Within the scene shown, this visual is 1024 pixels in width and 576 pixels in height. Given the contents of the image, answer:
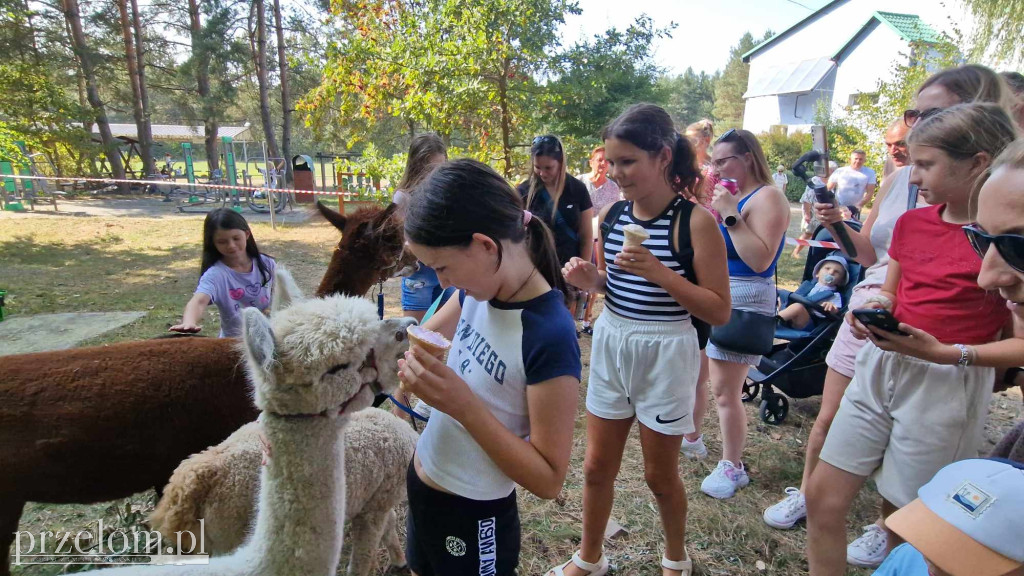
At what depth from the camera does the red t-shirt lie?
1702mm

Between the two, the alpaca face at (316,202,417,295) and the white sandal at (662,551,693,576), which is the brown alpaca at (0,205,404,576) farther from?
the white sandal at (662,551,693,576)

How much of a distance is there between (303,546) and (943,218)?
2.37 meters

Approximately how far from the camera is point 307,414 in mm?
1519

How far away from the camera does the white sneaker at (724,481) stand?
10.4ft

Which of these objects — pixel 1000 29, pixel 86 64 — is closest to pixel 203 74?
pixel 86 64

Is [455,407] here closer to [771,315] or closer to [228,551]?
[228,551]

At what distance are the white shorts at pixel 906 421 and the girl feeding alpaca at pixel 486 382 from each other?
4.12 ft

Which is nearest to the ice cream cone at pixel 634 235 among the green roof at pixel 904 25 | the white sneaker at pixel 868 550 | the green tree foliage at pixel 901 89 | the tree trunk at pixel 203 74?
the white sneaker at pixel 868 550

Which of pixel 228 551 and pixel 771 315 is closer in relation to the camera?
pixel 228 551

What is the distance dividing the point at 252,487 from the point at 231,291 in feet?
5.03

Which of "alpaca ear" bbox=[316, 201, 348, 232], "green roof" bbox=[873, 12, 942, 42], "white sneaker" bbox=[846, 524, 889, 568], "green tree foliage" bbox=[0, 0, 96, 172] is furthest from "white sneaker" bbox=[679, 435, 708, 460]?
"green roof" bbox=[873, 12, 942, 42]

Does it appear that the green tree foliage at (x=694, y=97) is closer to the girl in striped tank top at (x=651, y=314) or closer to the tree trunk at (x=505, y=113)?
the tree trunk at (x=505, y=113)

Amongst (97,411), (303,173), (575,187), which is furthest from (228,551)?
(303,173)

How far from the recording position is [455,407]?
3.90 feet
